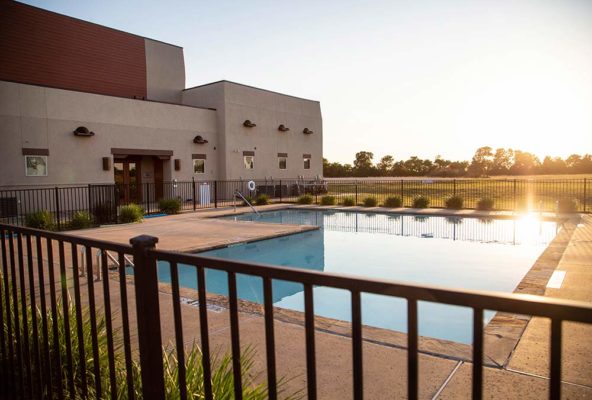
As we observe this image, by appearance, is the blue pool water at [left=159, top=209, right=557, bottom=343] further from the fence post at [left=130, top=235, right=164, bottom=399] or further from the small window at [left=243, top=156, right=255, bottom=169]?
the small window at [left=243, top=156, right=255, bottom=169]

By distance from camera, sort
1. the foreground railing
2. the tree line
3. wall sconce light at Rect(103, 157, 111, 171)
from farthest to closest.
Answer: the tree line → wall sconce light at Rect(103, 157, 111, 171) → the foreground railing

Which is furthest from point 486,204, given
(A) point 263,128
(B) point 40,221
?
(B) point 40,221

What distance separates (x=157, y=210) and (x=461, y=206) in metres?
13.3

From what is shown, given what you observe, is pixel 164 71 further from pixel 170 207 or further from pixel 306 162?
pixel 170 207

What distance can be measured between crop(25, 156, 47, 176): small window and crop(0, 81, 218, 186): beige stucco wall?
0.18 m

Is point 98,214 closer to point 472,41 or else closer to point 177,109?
point 177,109

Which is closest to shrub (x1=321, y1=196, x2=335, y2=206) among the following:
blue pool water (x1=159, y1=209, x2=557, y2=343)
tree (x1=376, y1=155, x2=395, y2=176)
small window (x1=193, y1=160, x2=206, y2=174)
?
blue pool water (x1=159, y1=209, x2=557, y2=343)

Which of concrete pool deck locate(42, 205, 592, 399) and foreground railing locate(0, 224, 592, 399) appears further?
concrete pool deck locate(42, 205, 592, 399)

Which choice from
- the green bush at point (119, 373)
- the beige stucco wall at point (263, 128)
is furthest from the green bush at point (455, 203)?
the green bush at point (119, 373)

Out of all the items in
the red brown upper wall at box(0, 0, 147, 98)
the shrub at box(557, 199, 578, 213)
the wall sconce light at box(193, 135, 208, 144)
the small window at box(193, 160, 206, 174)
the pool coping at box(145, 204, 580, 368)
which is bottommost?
the pool coping at box(145, 204, 580, 368)

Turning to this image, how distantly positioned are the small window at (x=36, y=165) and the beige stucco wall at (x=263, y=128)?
9.60 metres

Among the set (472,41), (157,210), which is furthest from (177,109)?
(472,41)

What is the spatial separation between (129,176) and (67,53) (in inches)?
275

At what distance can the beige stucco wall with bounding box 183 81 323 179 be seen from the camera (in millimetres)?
24609
